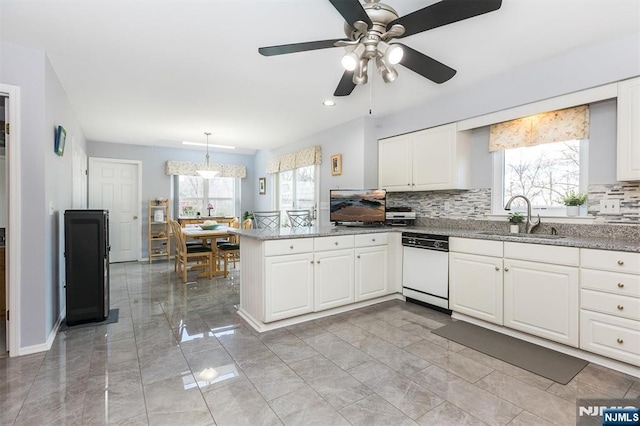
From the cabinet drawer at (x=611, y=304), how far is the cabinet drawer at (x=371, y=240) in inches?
70.3

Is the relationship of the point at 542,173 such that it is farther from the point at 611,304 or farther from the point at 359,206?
the point at 359,206

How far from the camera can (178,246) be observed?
5074mm

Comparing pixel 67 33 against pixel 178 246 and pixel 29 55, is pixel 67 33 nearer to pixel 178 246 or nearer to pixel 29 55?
pixel 29 55

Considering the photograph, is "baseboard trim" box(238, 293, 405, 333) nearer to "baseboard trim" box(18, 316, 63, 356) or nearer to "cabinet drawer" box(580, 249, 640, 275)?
Result: "baseboard trim" box(18, 316, 63, 356)

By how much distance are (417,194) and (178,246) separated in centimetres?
379

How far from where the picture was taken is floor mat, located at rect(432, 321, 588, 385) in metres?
2.13

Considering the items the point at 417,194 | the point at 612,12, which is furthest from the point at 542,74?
the point at 417,194

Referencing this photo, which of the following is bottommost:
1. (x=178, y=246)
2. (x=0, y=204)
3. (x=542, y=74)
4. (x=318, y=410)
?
(x=318, y=410)

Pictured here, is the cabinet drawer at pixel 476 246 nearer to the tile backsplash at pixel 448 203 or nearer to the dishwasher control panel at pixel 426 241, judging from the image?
the dishwasher control panel at pixel 426 241

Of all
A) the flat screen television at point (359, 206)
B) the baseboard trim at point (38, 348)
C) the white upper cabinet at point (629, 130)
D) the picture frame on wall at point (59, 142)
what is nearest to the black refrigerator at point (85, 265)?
the baseboard trim at point (38, 348)

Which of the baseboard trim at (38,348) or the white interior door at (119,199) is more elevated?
the white interior door at (119,199)

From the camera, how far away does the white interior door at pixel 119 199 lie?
6023 millimetres

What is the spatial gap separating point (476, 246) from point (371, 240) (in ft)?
3.46

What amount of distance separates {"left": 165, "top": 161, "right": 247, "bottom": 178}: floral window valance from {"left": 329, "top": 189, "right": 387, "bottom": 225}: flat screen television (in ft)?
13.0
